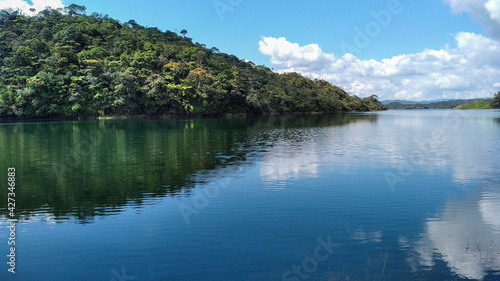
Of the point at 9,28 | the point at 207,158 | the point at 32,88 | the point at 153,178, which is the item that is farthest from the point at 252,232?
the point at 9,28

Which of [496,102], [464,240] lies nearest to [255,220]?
[464,240]

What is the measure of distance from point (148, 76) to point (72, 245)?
69.2 metres

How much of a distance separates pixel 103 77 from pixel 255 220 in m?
67.9

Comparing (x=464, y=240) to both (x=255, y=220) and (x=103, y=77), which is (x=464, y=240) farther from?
(x=103, y=77)

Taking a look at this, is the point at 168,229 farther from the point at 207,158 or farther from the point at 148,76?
the point at 148,76

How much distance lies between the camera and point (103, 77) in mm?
67688

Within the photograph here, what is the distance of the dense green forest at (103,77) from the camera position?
62688 mm

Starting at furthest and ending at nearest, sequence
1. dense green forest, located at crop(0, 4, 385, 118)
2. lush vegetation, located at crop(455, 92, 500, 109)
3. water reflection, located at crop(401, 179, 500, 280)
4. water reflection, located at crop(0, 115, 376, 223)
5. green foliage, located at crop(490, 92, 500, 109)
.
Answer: lush vegetation, located at crop(455, 92, 500, 109)
green foliage, located at crop(490, 92, 500, 109)
dense green forest, located at crop(0, 4, 385, 118)
water reflection, located at crop(0, 115, 376, 223)
water reflection, located at crop(401, 179, 500, 280)

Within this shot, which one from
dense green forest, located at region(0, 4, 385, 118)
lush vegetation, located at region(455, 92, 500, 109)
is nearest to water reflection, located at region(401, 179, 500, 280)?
dense green forest, located at region(0, 4, 385, 118)

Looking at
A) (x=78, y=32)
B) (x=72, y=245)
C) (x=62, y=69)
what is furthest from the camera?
(x=78, y=32)

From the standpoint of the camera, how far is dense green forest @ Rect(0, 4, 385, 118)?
6269cm

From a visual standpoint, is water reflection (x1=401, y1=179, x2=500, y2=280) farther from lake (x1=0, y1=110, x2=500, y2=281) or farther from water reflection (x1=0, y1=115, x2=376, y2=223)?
water reflection (x1=0, y1=115, x2=376, y2=223)

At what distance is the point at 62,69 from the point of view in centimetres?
6650

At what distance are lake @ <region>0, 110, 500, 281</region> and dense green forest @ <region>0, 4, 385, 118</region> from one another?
5101cm
